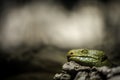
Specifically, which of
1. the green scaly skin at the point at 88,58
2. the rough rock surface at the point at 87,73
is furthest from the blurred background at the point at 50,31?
the rough rock surface at the point at 87,73

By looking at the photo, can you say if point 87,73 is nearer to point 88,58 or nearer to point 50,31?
point 88,58

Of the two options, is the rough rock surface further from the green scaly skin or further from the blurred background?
the blurred background

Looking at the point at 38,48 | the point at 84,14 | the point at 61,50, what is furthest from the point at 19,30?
the point at 84,14

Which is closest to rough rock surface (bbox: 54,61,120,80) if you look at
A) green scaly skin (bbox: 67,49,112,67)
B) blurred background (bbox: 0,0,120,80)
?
green scaly skin (bbox: 67,49,112,67)

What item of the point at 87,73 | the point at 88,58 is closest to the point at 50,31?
the point at 88,58

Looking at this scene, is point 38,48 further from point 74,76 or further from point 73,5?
point 74,76

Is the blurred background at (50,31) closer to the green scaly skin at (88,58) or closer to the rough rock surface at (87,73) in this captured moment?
the green scaly skin at (88,58)
